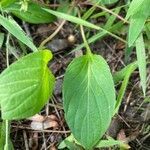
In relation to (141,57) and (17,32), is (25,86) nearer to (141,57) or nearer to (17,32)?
(17,32)

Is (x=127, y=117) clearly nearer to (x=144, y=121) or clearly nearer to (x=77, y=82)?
(x=144, y=121)

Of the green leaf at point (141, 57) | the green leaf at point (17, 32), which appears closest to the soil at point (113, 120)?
the green leaf at point (141, 57)

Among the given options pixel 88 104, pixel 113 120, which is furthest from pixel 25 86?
pixel 113 120

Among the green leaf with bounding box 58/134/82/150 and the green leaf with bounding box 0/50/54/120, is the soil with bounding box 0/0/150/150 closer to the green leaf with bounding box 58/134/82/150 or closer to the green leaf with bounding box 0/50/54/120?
the green leaf with bounding box 58/134/82/150

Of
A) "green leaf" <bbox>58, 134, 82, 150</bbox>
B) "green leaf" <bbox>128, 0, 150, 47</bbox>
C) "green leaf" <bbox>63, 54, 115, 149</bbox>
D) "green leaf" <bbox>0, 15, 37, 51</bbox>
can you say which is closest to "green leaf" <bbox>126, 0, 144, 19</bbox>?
"green leaf" <bbox>128, 0, 150, 47</bbox>

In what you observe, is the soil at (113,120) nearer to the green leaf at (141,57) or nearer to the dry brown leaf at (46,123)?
the dry brown leaf at (46,123)
